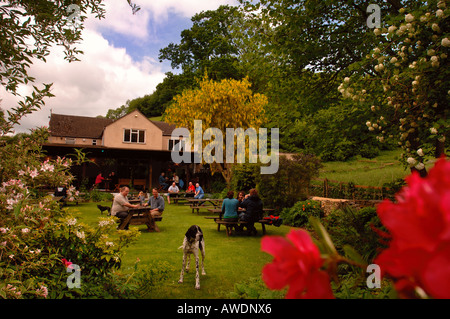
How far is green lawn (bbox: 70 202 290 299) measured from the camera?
17.6ft

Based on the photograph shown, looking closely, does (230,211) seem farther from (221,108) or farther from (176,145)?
(176,145)

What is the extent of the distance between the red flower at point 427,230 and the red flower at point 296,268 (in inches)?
4.7

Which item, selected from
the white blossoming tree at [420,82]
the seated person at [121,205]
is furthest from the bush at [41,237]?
the seated person at [121,205]

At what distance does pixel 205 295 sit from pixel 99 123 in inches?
1858

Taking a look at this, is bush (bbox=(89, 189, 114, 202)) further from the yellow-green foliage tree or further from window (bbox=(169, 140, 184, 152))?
window (bbox=(169, 140, 184, 152))

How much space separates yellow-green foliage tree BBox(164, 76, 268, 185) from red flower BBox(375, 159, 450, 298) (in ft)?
66.7

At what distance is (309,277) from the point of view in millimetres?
470

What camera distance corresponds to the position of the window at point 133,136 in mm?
36656

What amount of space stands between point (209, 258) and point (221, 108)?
48.1 feet

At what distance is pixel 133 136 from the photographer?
3700 centimetres

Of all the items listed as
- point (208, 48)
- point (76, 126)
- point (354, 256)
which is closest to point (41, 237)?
point (354, 256)

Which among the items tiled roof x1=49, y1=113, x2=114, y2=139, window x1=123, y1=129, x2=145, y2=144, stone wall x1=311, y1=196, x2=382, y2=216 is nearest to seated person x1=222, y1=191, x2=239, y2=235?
stone wall x1=311, y1=196, x2=382, y2=216
